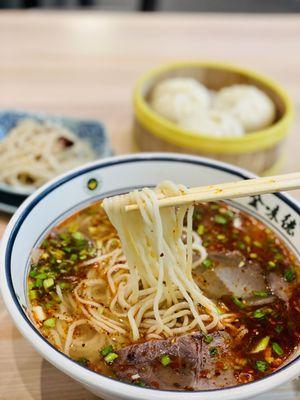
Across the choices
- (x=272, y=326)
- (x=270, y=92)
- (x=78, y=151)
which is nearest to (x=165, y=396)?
(x=272, y=326)

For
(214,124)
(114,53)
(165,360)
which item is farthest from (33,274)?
(114,53)

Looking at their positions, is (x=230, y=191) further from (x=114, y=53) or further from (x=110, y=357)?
(x=114, y=53)

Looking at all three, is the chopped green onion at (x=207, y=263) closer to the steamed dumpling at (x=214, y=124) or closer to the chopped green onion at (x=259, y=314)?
the chopped green onion at (x=259, y=314)

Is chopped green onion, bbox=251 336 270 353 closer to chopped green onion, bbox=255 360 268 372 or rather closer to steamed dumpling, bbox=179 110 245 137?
chopped green onion, bbox=255 360 268 372

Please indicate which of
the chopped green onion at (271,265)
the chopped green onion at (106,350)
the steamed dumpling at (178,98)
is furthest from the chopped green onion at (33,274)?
the steamed dumpling at (178,98)

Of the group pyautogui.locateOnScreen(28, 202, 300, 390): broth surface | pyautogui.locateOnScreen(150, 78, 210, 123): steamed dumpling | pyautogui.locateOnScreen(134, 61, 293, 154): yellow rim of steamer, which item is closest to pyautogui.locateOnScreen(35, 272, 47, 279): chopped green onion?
pyautogui.locateOnScreen(28, 202, 300, 390): broth surface
